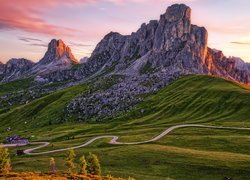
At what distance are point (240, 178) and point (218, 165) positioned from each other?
933cm

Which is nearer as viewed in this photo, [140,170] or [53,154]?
[140,170]

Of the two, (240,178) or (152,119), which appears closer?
(240,178)

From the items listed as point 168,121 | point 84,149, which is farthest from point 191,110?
point 84,149

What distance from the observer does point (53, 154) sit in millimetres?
120625

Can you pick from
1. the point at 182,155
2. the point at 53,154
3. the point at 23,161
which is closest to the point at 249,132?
the point at 182,155

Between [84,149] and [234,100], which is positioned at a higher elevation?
[234,100]

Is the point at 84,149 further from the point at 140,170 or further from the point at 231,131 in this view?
the point at 231,131

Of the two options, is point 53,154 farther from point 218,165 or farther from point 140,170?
point 218,165

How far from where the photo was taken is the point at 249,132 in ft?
456

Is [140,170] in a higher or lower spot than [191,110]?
lower

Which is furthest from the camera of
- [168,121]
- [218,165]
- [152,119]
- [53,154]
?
[152,119]

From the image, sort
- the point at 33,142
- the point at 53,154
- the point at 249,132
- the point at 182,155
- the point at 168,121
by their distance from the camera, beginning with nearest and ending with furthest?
the point at 182,155, the point at 53,154, the point at 249,132, the point at 33,142, the point at 168,121

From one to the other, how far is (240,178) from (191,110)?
376ft

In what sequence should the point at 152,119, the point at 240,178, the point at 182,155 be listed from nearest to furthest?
the point at 240,178 < the point at 182,155 < the point at 152,119
